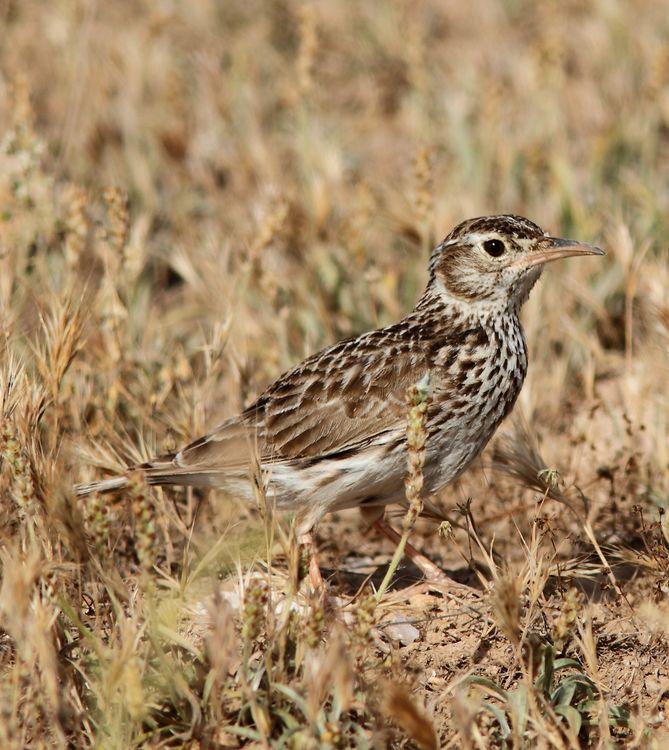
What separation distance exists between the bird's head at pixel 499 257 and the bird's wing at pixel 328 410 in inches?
17.6

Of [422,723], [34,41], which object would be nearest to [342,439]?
[422,723]

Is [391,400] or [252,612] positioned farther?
[391,400]

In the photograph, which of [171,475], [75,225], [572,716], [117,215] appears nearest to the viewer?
[572,716]

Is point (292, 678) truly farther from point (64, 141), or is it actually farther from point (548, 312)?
point (64, 141)

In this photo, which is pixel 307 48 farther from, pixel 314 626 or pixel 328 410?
pixel 314 626

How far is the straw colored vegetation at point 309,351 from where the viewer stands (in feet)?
14.2

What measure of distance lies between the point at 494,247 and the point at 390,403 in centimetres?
100

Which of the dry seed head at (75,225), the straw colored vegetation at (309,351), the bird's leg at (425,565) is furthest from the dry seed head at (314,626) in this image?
the dry seed head at (75,225)

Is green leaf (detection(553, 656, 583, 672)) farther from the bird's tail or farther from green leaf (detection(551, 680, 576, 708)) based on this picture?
the bird's tail

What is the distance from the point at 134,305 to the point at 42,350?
2.45 meters

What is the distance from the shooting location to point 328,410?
562 centimetres

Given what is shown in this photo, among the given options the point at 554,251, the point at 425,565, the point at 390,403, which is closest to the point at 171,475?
the point at 390,403

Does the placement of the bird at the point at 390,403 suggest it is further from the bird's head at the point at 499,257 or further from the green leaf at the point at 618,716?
the green leaf at the point at 618,716

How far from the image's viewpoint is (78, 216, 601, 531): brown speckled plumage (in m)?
5.43
